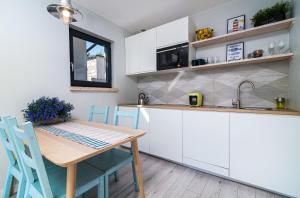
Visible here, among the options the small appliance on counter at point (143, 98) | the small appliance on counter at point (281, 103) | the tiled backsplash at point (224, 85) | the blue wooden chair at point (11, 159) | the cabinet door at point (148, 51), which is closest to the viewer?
the blue wooden chair at point (11, 159)

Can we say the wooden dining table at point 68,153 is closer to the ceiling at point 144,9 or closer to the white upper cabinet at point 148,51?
the white upper cabinet at point 148,51

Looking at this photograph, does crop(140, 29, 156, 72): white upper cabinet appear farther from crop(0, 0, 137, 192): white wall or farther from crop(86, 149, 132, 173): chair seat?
crop(86, 149, 132, 173): chair seat

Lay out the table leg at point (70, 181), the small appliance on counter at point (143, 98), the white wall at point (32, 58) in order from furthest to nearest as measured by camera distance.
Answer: the small appliance on counter at point (143, 98) → the white wall at point (32, 58) → the table leg at point (70, 181)

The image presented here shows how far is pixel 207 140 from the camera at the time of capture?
1.75m

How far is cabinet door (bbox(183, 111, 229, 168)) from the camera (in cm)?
164

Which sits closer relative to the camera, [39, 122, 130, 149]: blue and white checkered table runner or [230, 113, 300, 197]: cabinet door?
[39, 122, 130, 149]: blue and white checkered table runner

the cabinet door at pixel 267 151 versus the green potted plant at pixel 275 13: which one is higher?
the green potted plant at pixel 275 13

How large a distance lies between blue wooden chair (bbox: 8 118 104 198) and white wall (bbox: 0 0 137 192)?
0.93 m

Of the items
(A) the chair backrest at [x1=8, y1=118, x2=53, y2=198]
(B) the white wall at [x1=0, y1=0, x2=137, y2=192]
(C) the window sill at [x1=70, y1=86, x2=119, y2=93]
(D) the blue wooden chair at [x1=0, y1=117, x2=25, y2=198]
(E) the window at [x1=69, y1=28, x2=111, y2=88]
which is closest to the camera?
(A) the chair backrest at [x1=8, y1=118, x2=53, y2=198]

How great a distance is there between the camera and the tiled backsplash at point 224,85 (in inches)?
70.2

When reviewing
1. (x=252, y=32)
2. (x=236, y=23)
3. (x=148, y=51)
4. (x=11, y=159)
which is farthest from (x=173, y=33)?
(x=11, y=159)

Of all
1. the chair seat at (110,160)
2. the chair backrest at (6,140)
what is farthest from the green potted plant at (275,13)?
the chair backrest at (6,140)

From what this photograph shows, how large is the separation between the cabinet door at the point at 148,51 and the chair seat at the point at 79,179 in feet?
5.99

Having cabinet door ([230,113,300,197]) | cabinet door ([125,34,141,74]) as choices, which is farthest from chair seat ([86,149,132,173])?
cabinet door ([125,34,141,74])
